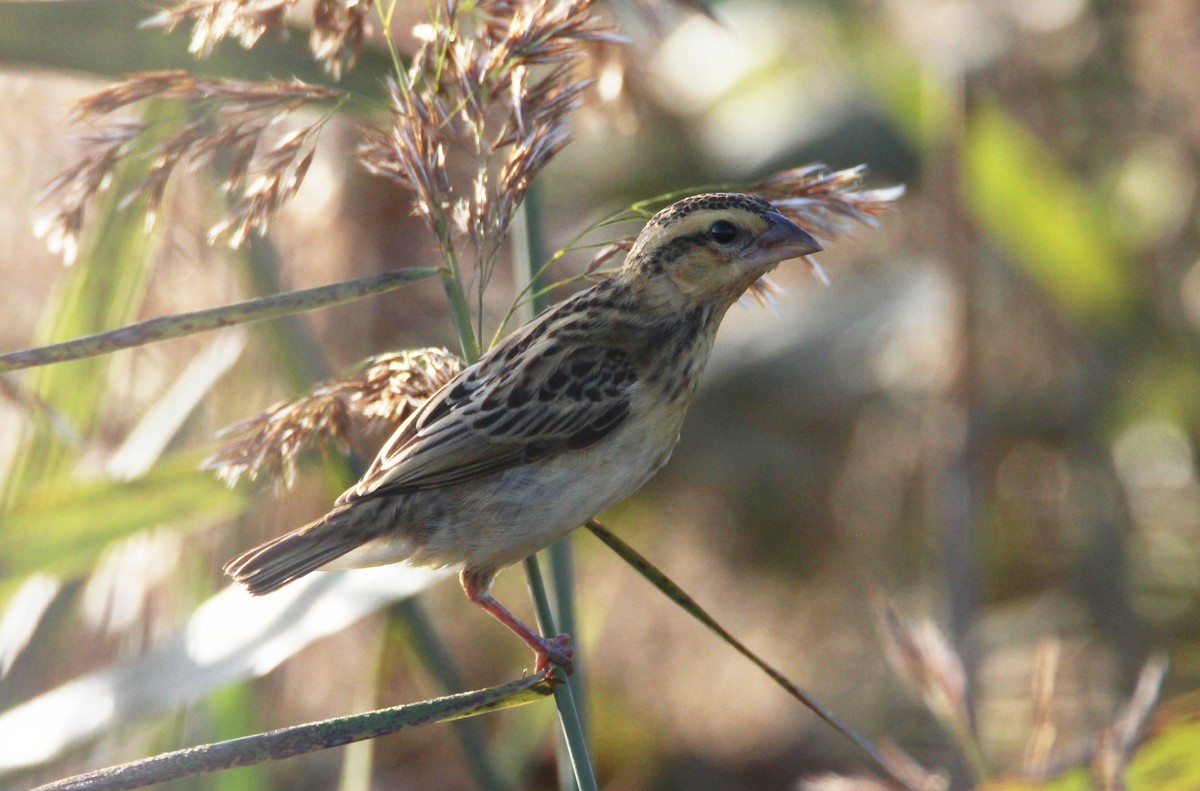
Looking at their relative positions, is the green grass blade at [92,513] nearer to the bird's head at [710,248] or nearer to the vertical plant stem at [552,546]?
the vertical plant stem at [552,546]

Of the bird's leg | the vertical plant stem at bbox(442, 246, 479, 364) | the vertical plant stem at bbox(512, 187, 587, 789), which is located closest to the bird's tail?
the bird's leg

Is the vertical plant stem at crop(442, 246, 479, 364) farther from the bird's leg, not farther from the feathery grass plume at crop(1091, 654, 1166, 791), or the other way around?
the feathery grass plume at crop(1091, 654, 1166, 791)

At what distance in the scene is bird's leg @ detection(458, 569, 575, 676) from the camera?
173cm

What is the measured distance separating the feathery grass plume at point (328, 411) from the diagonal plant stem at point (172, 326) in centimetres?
34

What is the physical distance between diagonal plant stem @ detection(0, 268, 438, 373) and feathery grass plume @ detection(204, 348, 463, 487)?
345mm

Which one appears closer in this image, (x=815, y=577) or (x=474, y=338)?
(x=474, y=338)

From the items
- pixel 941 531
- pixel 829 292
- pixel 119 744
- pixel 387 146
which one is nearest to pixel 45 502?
pixel 119 744

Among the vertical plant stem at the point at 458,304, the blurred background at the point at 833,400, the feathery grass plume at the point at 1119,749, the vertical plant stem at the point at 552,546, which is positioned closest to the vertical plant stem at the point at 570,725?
the vertical plant stem at the point at 552,546

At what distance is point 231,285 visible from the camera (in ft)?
11.5

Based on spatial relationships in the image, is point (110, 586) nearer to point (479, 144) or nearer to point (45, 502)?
point (45, 502)

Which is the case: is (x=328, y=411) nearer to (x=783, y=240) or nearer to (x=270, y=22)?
(x=270, y=22)

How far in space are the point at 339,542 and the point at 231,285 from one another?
169 cm

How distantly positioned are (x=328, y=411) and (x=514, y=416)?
390mm

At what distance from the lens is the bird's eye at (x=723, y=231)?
2127 mm
